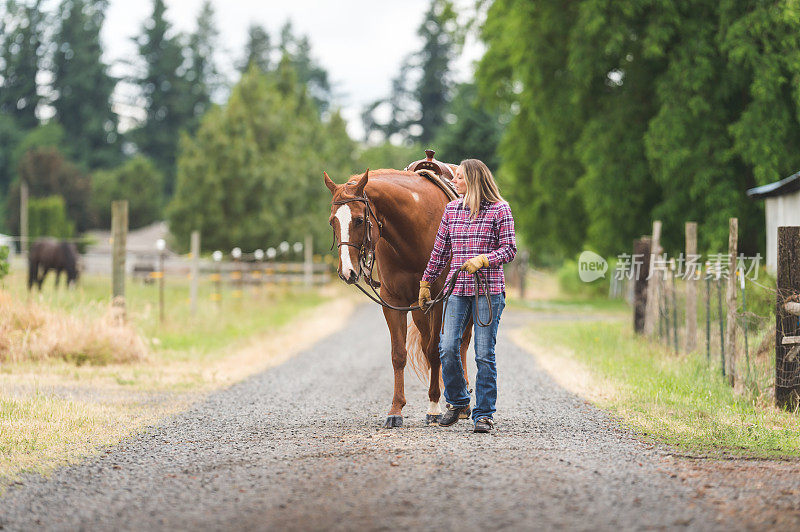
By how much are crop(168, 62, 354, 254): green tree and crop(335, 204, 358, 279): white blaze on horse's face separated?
23041 millimetres

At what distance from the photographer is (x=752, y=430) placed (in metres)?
6.99

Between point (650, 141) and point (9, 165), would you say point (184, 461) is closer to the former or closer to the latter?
point (650, 141)

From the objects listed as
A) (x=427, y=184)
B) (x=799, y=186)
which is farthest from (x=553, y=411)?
(x=799, y=186)

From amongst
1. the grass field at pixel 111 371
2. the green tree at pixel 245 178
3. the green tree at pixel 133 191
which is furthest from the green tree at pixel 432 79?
the grass field at pixel 111 371

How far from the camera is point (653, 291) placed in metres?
14.2

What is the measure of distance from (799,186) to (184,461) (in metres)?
11.6

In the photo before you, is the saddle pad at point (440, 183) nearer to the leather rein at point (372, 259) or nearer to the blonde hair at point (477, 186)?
the blonde hair at point (477, 186)

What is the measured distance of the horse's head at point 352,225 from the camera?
6500 mm

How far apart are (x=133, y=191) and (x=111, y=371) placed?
175ft

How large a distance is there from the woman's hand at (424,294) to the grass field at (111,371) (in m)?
2.57

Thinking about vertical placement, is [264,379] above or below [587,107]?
below

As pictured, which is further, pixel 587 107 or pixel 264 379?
pixel 587 107

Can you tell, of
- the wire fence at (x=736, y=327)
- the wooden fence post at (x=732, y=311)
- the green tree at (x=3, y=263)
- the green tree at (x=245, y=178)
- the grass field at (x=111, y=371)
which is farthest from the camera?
the green tree at (x=245, y=178)

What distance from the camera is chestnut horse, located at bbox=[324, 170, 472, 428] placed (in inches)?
267
